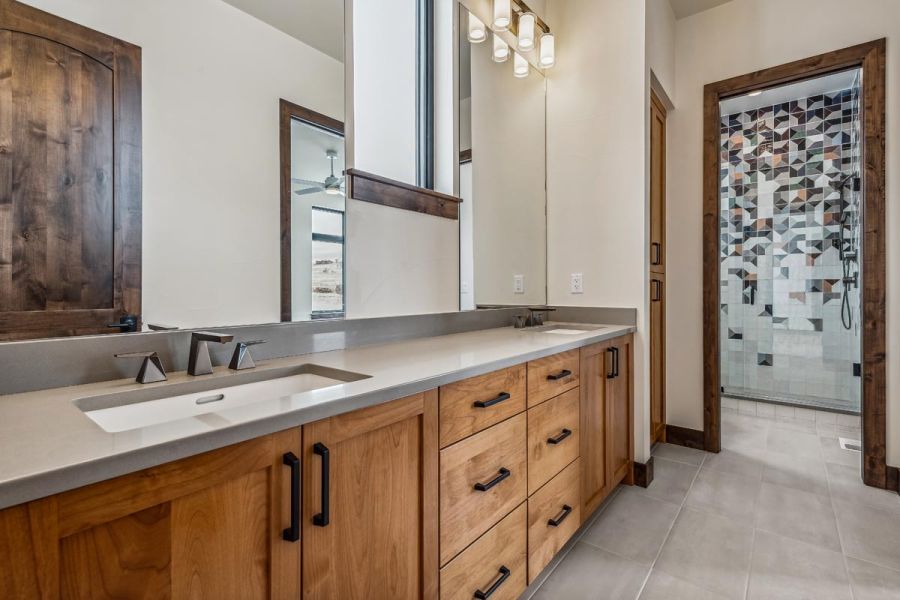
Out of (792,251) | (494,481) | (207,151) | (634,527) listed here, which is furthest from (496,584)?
(792,251)

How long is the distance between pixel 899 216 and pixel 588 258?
152 cm

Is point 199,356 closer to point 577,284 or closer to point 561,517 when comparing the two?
point 561,517

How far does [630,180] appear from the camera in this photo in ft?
7.50

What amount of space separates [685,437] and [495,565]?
2.10 metres

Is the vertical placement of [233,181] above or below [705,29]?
below

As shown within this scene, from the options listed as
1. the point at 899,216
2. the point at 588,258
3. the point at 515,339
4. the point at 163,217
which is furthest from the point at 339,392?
the point at 899,216

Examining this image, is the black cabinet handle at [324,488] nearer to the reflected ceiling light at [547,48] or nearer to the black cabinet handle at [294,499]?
the black cabinet handle at [294,499]

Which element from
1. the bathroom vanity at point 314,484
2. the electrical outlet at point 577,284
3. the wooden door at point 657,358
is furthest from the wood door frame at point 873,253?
the bathroom vanity at point 314,484

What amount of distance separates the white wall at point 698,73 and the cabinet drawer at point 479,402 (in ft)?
Result: 6.40

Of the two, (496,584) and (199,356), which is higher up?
(199,356)

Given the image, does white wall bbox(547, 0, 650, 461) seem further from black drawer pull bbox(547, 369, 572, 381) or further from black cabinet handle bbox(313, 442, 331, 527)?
black cabinet handle bbox(313, 442, 331, 527)

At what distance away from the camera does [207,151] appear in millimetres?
1122

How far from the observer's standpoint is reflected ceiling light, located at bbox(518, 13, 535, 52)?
227 centimetres

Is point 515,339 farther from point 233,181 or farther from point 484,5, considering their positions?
point 484,5
